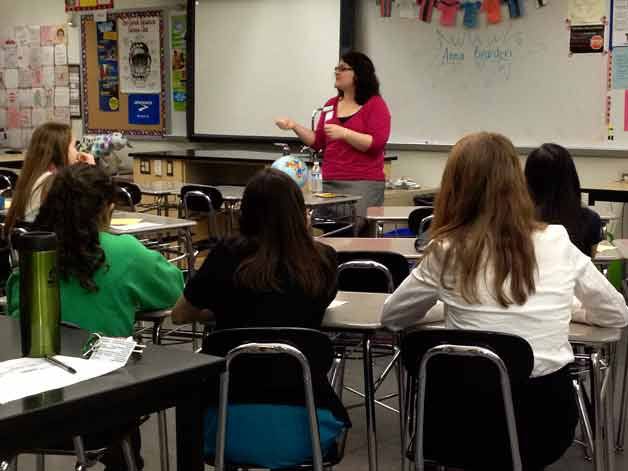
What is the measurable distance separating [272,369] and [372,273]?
134 cm

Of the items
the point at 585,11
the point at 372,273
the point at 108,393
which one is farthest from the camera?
the point at 585,11

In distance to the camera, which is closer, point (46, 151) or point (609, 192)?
point (46, 151)

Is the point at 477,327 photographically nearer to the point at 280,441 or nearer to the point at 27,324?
the point at 280,441

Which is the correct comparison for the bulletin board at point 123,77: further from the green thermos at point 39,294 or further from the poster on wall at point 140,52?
the green thermos at point 39,294

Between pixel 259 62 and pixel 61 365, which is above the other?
pixel 259 62

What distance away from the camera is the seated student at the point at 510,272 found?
247cm

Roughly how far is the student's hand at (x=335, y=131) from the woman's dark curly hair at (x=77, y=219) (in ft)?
9.27

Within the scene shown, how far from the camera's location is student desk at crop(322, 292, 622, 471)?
8.78ft

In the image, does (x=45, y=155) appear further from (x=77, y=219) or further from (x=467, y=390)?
(x=467, y=390)

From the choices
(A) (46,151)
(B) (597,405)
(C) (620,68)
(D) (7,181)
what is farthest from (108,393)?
(D) (7,181)

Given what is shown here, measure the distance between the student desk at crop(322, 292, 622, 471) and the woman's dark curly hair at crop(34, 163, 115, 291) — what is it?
2.28ft

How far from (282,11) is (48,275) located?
23.1ft

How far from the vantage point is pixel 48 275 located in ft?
5.82

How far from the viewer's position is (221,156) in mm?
8148
